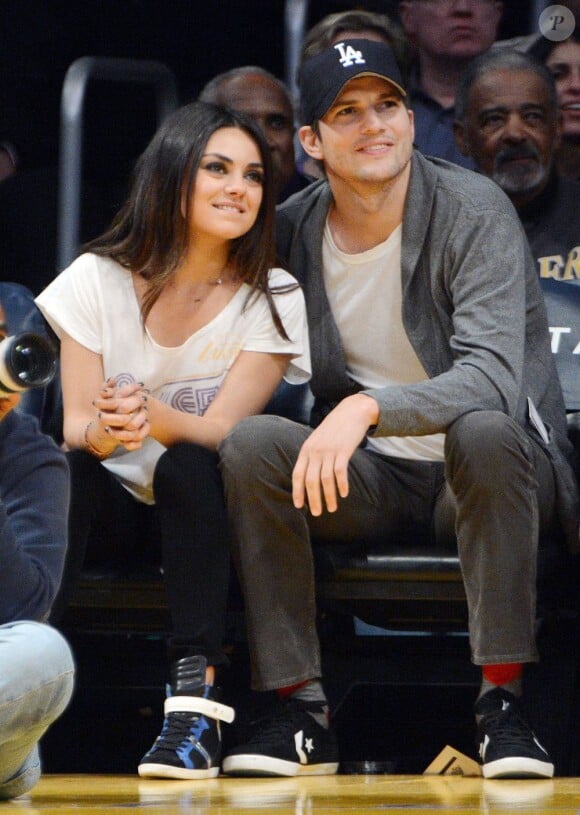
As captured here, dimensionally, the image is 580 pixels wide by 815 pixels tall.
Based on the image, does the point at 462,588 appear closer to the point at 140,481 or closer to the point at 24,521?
the point at 140,481

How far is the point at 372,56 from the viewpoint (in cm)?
259

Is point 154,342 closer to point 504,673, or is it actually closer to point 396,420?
point 396,420

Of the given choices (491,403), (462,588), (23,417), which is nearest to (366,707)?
(462,588)

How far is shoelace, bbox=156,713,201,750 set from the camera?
7.16 feet

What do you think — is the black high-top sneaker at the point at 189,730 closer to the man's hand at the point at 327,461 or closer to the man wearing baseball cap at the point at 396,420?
the man wearing baseball cap at the point at 396,420

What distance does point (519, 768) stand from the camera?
212 cm

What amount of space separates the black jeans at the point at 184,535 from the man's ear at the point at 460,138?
1.14 metres

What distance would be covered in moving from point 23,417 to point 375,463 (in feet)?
2.54

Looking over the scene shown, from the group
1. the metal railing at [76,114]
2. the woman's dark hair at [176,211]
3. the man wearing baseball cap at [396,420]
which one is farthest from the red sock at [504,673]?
the metal railing at [76,114]

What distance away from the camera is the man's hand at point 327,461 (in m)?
2.21

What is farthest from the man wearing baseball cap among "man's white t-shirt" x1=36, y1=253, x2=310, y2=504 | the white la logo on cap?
"man's white t-shirt" x1=36, y1=253, x2=310, y2=504

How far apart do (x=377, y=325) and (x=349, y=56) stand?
468 mm

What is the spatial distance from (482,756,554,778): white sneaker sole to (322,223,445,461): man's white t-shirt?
0.60 m

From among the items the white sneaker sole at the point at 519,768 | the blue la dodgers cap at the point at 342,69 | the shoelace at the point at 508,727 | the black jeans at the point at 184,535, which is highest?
the blue la dodgers cap at the point at 342,69
